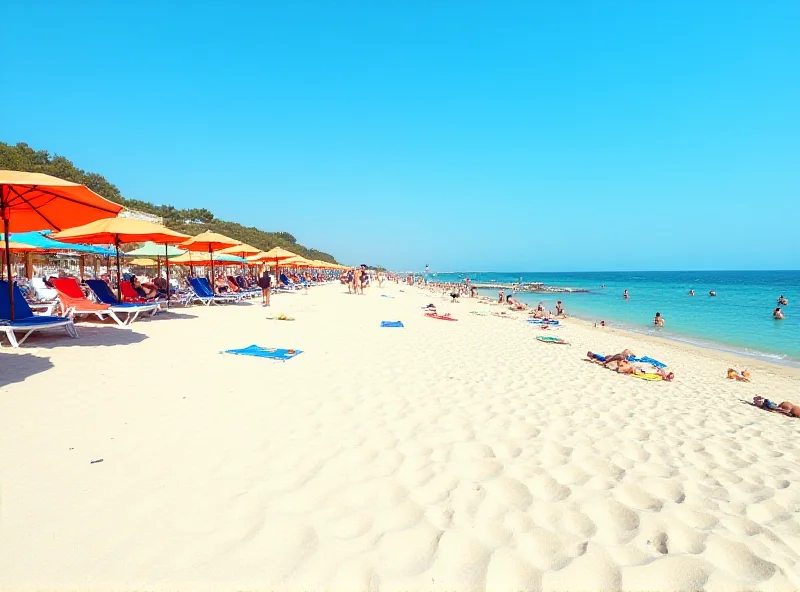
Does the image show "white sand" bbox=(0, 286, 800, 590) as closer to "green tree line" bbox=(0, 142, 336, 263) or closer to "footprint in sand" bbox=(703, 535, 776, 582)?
"footprint in sand" bbox=(703, 535, 776, 582)

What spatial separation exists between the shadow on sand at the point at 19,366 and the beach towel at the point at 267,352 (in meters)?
1.95

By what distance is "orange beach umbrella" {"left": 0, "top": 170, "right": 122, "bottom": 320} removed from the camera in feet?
14.8

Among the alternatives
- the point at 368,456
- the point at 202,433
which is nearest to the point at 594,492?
the point at 368,456

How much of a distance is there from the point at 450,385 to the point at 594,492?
2247mm

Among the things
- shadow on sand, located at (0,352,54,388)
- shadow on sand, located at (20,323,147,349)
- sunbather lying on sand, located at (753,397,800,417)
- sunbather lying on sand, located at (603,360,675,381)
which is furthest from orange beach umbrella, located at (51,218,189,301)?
sunbather lying on sand, located at (753,397,800,417)

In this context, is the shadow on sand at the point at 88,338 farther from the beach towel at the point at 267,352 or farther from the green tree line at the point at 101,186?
the green tree line at the point at 101,186

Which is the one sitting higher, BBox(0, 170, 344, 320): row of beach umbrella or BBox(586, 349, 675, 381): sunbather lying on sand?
BBox(0, 170, 344, 320): row of beach umbrella

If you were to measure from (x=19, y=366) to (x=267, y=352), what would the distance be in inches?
104

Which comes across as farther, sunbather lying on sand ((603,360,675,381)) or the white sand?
sunbather lying on sand ((603,360,675,381))

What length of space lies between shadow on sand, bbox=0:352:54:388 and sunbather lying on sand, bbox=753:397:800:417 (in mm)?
8565

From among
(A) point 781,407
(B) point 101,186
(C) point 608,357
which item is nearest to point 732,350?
(C) point 608,357

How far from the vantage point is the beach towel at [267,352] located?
5.34m

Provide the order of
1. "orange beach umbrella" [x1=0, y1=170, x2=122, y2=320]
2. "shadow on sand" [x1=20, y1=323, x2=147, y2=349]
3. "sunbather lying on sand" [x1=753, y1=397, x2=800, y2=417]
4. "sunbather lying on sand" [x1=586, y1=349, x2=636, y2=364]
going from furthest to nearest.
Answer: "sunbather lying on sand" [x1=586, y1=349, x2=636, y2=364] → "shadow on sand" [x1=20, y1=323, x2=147, y2=349] → "sunbather lying on sand" [x1=753, y1=397, x2=800, y2=417] → "orange beach umbrella" [x1=0, y1=170, x2=122, y2=320]

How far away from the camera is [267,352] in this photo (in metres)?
5.53
